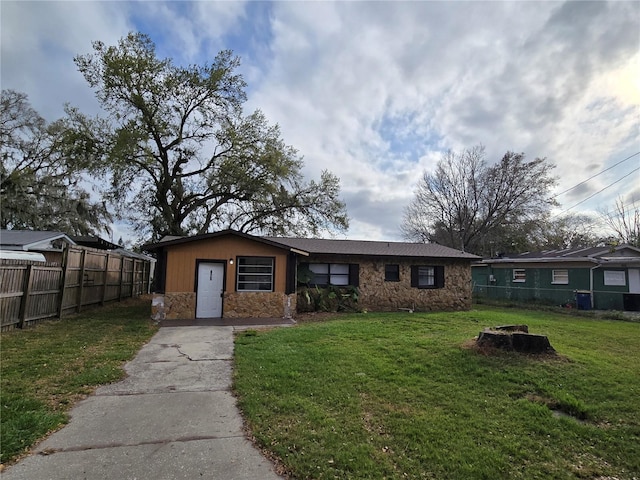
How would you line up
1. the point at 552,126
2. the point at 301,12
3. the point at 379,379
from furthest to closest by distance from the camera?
the point at 552,126, the point at 301,12, the point at 379,379

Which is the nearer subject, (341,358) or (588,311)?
(341,358)

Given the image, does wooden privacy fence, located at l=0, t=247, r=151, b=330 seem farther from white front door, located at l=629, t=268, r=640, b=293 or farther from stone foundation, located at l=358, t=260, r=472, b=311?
white front door, located at l=629, t=268, r=640, b=293

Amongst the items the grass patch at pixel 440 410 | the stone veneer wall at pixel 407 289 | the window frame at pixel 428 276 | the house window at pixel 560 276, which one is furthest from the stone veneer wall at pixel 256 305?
the house window at pixel 560 276

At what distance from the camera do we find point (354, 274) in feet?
48.7

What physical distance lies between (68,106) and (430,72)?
66.7ft

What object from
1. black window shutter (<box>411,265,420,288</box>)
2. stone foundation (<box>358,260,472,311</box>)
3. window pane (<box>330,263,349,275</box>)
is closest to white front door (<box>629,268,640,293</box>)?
stone foundation (<box>358,260,472,311</box>)

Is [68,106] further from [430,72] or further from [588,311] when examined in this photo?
[588,311]

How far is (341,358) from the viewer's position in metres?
6.46

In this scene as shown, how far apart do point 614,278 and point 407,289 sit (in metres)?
10.2

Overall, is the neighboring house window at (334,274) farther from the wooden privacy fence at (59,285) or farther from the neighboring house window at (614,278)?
the neighboring house window at (614,278)

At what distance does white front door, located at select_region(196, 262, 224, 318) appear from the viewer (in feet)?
39.2

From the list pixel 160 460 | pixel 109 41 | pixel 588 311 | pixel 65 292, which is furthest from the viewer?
pixel 109 41

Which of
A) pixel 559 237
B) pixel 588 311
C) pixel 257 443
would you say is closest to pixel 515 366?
pixel 257 443

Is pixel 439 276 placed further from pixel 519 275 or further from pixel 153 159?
pixel 153 159
